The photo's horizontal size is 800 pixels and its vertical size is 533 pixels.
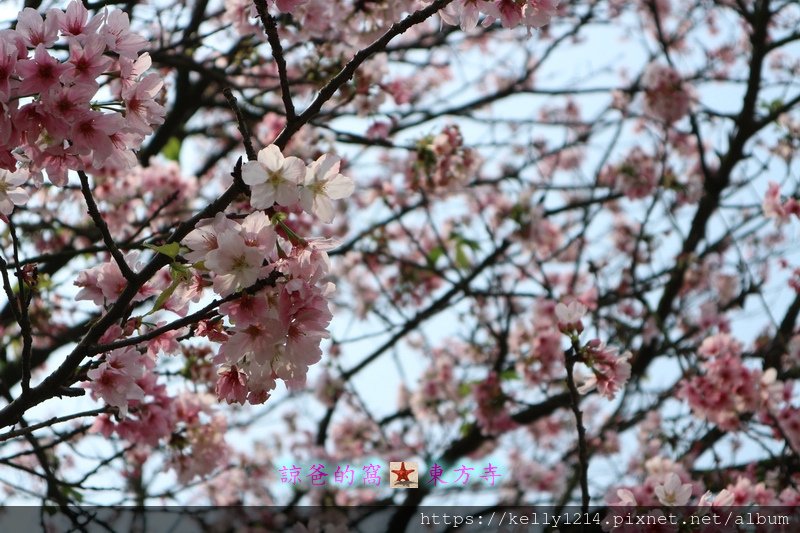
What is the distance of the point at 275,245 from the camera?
1.59m

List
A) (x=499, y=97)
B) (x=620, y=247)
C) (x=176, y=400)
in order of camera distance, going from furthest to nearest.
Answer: (x=620, y=247) < (x=499, y=97) < (x=176, y=400)

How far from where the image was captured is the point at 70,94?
1613 mm

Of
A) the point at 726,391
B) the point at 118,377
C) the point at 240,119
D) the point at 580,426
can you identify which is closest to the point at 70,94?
the point at 240,119

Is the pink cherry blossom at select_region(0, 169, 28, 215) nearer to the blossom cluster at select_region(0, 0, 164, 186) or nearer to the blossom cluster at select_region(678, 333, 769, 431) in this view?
the blossom cluster at select_region(0, 0, 164, 186)

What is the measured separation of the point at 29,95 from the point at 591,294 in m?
4.29

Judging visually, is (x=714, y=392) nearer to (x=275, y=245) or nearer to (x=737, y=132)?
(x=737, y=132)

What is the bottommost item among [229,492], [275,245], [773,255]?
[275,245]

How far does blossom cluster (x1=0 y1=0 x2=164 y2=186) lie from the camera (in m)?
1.59

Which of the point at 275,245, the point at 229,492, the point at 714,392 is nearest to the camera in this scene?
the point at 275,245

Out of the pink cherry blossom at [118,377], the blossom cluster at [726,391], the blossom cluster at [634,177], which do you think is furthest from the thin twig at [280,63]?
the blossom cluster at [634,177]

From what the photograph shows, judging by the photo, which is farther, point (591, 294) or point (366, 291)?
point (366, 291)

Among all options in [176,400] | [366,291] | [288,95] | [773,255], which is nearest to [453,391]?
[366,291]

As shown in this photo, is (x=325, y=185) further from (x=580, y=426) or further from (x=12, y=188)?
(x=580, y=426)

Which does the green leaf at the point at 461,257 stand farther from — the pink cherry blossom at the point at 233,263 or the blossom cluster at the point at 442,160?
the pink cherry blossom at the point at 233,263
